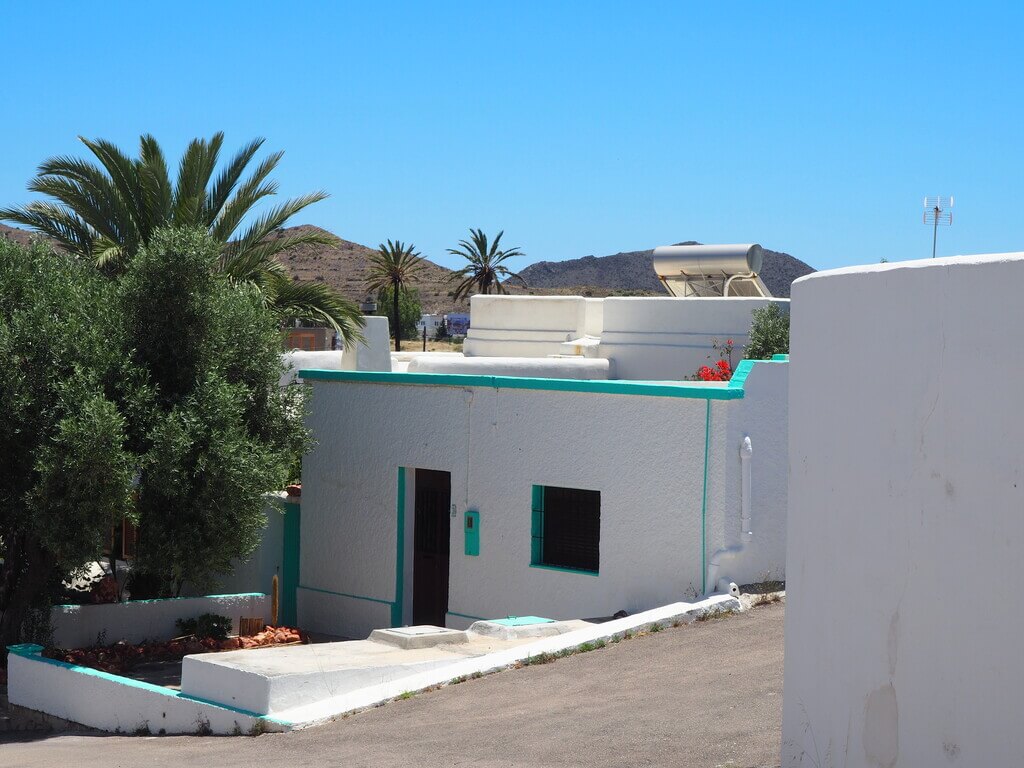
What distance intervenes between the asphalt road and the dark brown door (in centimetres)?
449

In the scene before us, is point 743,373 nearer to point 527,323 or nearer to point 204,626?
point 204,626

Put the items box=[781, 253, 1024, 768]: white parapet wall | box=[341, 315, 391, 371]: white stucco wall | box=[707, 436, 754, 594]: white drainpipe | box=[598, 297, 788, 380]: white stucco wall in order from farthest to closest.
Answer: box=[341, 315, 391, 371]: white stucco wall
box=[598, 297, 788, 380]: white stucco wall
box=[707, 436, 754, 594]: white drainpipe
box=[781, 253, 1024, 768]: white parapet wall

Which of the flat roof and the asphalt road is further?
the flat roof

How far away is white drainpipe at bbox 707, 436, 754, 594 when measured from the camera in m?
12.0

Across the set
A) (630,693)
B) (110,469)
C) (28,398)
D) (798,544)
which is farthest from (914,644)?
(28,398)

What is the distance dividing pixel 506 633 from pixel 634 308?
1146 centimetres

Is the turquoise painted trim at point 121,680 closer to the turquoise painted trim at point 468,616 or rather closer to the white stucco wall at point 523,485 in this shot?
the turquoise painted trim at point 468,616

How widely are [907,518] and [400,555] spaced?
10.4 m

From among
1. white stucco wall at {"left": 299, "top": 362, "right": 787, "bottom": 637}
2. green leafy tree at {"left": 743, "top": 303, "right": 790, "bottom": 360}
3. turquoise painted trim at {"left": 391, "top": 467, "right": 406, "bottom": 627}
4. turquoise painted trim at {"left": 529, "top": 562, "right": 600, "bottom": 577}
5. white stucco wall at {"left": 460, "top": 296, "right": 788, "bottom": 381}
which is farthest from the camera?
white stucco wall at {"left": 460, "top": 296, "right": 788, "bottom": 381}

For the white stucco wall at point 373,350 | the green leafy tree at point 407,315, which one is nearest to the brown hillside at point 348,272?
the green leafy tree at point 407,315

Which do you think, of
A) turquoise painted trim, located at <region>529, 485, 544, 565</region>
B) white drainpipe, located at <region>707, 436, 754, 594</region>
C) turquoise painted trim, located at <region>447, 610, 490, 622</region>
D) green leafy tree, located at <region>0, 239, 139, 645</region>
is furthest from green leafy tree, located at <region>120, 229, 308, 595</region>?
white drainpipe, located at <region>707, 436, 754, 594</region>

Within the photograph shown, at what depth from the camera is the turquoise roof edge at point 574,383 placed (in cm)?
1218

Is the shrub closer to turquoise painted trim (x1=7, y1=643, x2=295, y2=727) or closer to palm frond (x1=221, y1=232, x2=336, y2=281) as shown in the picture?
turquoise painted trim (x1=7, y1=643, x2=295, y2=727)

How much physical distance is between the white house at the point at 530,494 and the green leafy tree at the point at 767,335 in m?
6.92
